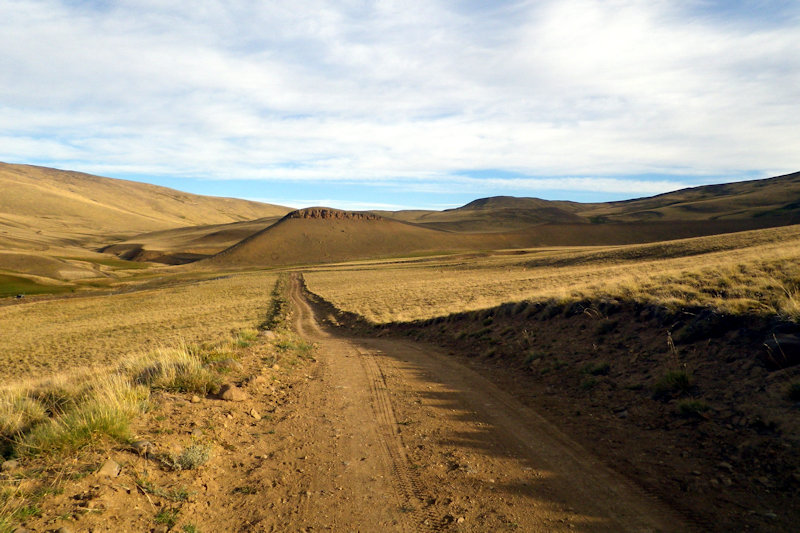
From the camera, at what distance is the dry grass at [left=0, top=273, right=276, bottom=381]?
2018cm

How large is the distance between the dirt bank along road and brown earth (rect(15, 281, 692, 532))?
2 centimetres

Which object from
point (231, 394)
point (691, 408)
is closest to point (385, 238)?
point (231, 394)

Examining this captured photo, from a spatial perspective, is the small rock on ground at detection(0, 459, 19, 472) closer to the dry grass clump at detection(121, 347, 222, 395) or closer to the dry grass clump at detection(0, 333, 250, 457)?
the dry grass clump at detection(0, 333, 250, 457)

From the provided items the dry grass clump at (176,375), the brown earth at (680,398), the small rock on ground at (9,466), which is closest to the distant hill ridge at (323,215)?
the brown earth at (680,398)

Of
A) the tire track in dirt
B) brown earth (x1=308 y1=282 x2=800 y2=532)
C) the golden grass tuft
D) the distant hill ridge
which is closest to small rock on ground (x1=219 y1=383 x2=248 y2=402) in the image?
the golden grass tuft

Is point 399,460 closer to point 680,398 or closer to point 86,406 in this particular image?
point 86,406

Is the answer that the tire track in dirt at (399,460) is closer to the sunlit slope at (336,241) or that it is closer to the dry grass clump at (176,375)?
the dry grass clump at (176,375)

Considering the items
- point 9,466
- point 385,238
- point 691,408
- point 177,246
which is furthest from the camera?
→ point 177,246

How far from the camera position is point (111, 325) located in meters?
29.9

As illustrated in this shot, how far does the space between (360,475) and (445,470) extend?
3.66 ft

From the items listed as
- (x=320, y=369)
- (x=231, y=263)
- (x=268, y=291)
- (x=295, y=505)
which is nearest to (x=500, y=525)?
(x=295, y=505)

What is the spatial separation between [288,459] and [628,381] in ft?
22.1

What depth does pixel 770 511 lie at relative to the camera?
4.56 meters

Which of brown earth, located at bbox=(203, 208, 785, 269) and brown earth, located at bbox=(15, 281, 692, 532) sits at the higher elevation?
brown earth, located at bbox=(203, 208, 785, 269)
